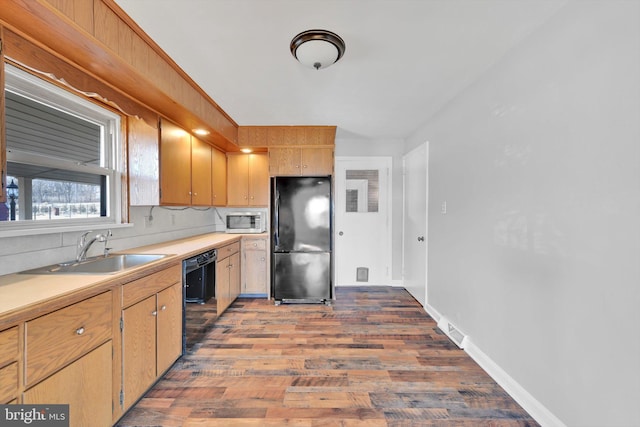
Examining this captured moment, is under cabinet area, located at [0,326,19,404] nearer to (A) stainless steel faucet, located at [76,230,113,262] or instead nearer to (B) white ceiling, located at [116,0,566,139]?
(A) stainless steel faucet, located at [76,230,113,262]

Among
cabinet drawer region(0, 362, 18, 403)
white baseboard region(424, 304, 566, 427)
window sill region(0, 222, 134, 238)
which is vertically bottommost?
white baseboard region(424, 304, 566, 427)

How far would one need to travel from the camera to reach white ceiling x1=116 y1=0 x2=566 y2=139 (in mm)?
1429

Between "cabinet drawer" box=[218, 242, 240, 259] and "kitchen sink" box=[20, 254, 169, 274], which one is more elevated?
"kitchen sink" box=[20, 254, 169, 274]

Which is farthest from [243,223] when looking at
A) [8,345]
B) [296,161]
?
[8,345]

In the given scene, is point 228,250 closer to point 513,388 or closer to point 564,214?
point 513,388

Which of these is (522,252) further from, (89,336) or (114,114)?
(114,114)

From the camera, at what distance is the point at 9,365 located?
3.13 ft

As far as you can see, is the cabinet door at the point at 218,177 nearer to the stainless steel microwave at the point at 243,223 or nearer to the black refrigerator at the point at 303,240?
the stainless steel microwave at the point at 243,223

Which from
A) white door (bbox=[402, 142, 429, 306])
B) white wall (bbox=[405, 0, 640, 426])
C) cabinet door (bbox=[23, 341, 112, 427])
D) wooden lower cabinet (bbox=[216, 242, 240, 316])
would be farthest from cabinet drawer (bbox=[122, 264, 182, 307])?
white door (bbox=[402, 142, 429, 306])

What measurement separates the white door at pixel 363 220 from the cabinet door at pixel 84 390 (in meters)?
3.13

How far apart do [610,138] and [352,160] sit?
3127mm

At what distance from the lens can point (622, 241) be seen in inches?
44.6

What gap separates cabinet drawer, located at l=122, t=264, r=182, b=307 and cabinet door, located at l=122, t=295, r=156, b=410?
0.04 metres

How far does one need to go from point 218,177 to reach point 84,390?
268 cm
